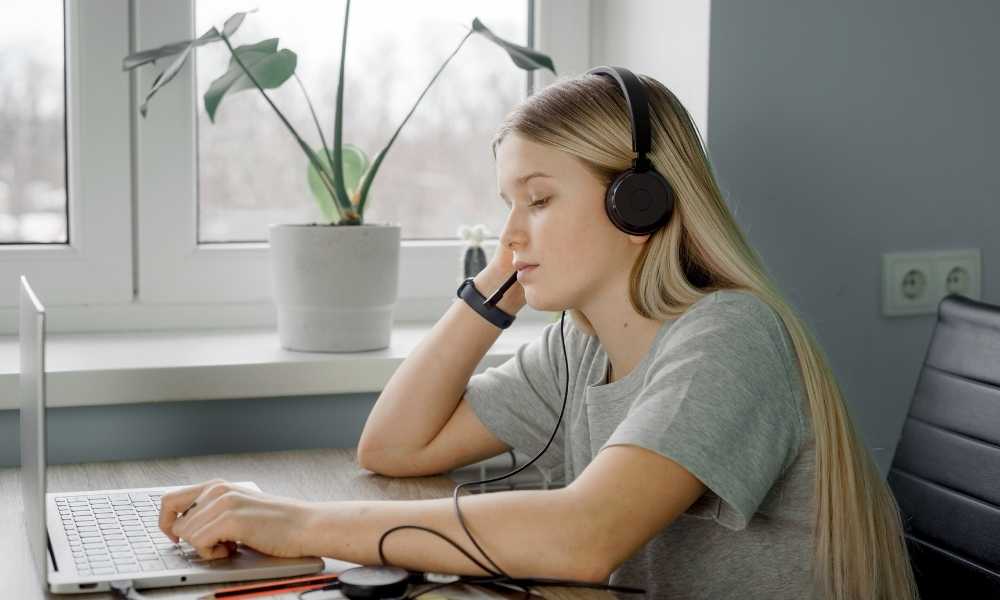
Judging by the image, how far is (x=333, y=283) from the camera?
170 cm

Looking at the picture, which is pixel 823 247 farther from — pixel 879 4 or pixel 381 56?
pixel 381 56

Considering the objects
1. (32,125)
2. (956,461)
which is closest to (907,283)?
(956,461)

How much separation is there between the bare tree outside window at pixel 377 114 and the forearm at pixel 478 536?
961 mm

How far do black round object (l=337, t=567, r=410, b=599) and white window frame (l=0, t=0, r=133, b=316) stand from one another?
39.7 inches

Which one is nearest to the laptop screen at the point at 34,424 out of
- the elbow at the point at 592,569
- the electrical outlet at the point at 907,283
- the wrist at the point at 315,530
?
the wrist at the point at 315,530

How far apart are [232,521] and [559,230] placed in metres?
0.43

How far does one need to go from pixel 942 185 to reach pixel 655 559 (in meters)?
0.88

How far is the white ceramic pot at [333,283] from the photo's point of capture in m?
1.69

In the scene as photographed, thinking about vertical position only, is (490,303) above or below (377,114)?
below

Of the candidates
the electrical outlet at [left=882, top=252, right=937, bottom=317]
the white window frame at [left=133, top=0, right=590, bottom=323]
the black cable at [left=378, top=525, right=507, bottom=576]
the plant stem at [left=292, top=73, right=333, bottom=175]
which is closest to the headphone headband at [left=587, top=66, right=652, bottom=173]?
the black cable at [left=378, top=525, right=507, bottom=576]

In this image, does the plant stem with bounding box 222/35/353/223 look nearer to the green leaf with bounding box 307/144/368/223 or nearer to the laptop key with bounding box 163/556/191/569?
the green leaf with bounding box 307/144/368/223

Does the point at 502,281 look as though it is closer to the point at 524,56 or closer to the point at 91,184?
the point at 524,56

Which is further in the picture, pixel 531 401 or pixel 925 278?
pixel 925 278

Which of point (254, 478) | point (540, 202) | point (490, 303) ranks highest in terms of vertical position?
point (540, 202)
